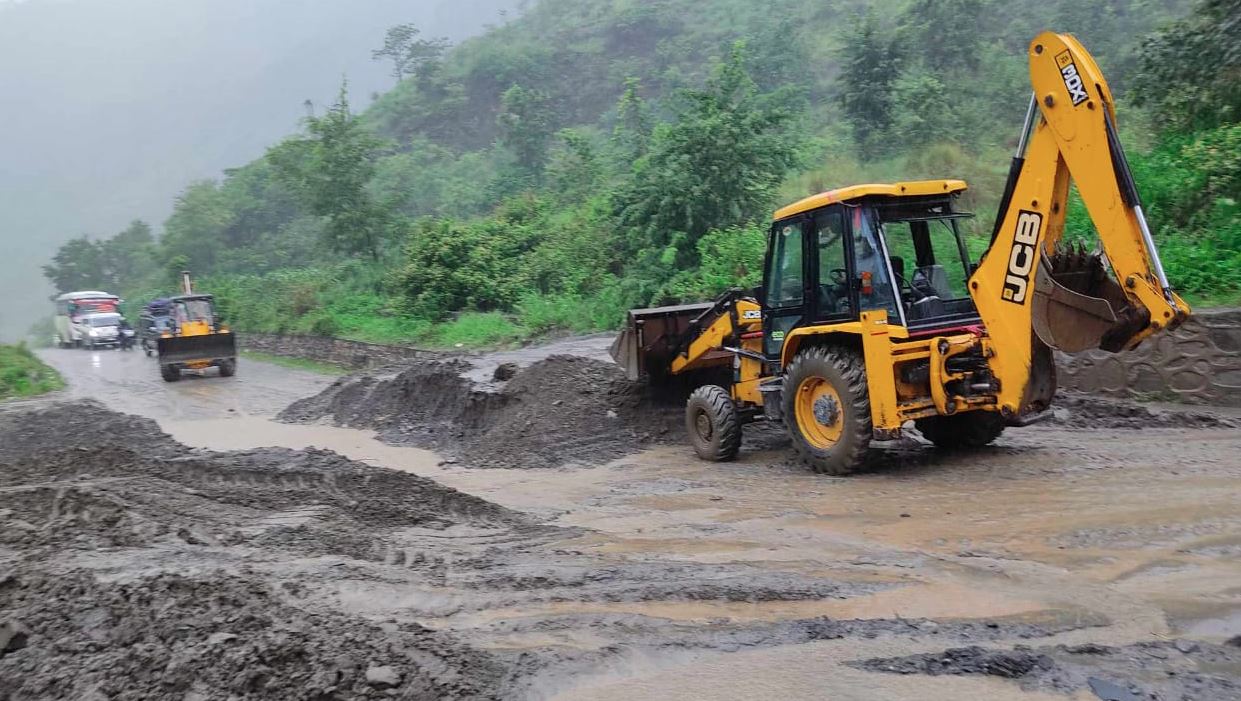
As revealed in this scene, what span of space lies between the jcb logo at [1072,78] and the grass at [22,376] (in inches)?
871

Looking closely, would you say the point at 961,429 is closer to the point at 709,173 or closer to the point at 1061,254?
the point at 1061,254

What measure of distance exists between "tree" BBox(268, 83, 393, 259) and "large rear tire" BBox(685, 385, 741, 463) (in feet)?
85.2

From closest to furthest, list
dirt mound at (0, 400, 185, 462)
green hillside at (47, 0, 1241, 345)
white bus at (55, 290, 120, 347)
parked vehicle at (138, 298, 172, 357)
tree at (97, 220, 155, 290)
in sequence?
dirt mound at (0, 400, 185, 462) → green hillside at (47, 0, 1241, 345) → parked vehicle at (138, 298, 172, 357) → white bus at (55, 290, 120, 347) → tree at (97, 220, 155, 290)

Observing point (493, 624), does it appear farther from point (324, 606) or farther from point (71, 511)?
point (71, 511)

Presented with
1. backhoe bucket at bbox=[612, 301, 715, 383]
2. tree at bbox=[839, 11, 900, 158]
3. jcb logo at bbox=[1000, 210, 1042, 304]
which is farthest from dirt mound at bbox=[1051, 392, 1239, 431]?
tree at bbox=[839, 11, 900, 158]

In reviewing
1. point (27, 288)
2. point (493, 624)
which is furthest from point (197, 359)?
point (27, 288)

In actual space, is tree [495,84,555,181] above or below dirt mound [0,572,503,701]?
above

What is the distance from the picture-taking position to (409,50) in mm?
70750

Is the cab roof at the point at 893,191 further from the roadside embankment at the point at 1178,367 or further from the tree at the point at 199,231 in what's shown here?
the tree at the point at 199,231

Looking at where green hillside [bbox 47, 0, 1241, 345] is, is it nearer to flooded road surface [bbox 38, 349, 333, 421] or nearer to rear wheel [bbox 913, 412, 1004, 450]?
flooded road surface [bbox 38, 349, 333, 421]

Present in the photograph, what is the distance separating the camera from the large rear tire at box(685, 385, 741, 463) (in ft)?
30.6

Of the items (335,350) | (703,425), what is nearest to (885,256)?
(703,425)

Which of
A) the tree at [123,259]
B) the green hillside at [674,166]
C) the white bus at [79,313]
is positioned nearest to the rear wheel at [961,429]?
the green hillside at [674,166]

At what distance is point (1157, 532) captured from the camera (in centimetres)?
552
